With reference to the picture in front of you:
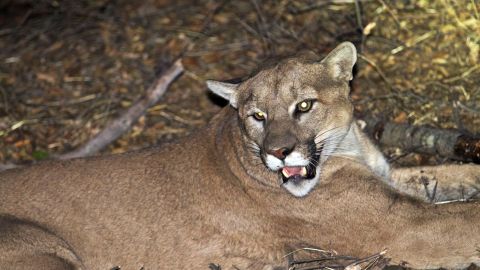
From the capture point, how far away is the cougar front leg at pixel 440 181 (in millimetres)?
7434

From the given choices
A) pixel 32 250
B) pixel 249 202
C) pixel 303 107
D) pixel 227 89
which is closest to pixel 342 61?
pixel 303 107

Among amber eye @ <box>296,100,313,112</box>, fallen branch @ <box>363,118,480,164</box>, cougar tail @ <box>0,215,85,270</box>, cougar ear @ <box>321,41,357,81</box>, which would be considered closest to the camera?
cougar tail @ <box>0,215,85,270</box>

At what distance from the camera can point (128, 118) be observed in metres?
9.92

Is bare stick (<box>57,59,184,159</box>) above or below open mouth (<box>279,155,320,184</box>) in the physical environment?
below

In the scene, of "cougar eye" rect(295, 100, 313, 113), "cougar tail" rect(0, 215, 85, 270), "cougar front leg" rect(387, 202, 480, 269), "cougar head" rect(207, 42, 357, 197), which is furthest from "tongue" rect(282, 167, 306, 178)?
"cougar tail" rect(0, 215, 85, 270)

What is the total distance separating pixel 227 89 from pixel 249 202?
1124mm

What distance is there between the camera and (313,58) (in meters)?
7.19

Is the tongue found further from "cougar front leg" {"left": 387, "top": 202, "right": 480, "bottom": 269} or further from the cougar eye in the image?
"cougar front leg" {"left": 387, "top": 202, "right": 480, "bottom": 269}

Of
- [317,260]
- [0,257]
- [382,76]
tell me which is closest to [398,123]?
[382,76]

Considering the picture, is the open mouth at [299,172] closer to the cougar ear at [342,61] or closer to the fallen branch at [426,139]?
the cougar ear at [342,61]

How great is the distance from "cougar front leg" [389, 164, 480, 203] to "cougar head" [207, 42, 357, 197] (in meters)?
0.99

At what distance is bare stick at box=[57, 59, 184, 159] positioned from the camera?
377 inches

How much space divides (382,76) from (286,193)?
10.6 ft

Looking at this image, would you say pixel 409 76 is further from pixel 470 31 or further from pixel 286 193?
pixel 286 193
